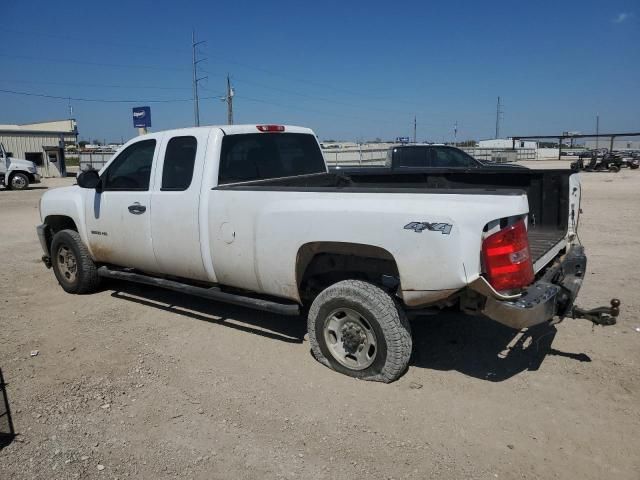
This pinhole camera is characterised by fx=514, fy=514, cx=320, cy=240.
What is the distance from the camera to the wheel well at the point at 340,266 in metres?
3.66

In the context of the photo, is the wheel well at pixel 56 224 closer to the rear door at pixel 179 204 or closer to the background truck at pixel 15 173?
the rear door at pixel 179 204

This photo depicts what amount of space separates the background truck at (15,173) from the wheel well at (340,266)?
23.3 metres

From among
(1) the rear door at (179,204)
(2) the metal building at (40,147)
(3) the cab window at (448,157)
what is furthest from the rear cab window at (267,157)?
(2) the metal building at (40,147)

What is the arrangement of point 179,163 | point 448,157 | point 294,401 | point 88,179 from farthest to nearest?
point 448,157 < point 88,179 < point 179,163 < point 294,401

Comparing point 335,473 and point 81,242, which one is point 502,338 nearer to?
point 335,473

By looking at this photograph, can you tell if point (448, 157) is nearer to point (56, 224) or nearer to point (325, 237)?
point (56, 224)

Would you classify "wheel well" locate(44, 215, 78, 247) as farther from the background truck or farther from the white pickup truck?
the background truck

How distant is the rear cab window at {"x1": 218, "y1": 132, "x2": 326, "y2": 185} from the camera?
465 centimetres

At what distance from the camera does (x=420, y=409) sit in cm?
343

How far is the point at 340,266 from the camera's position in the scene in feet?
13.1

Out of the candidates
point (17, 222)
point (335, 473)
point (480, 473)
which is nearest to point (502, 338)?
point (480, 473)

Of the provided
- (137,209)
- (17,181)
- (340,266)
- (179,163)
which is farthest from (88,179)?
(17,181)

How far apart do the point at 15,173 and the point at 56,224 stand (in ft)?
66.0

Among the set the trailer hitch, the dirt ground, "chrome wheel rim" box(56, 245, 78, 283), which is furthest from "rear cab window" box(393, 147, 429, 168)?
the trailer hitch
